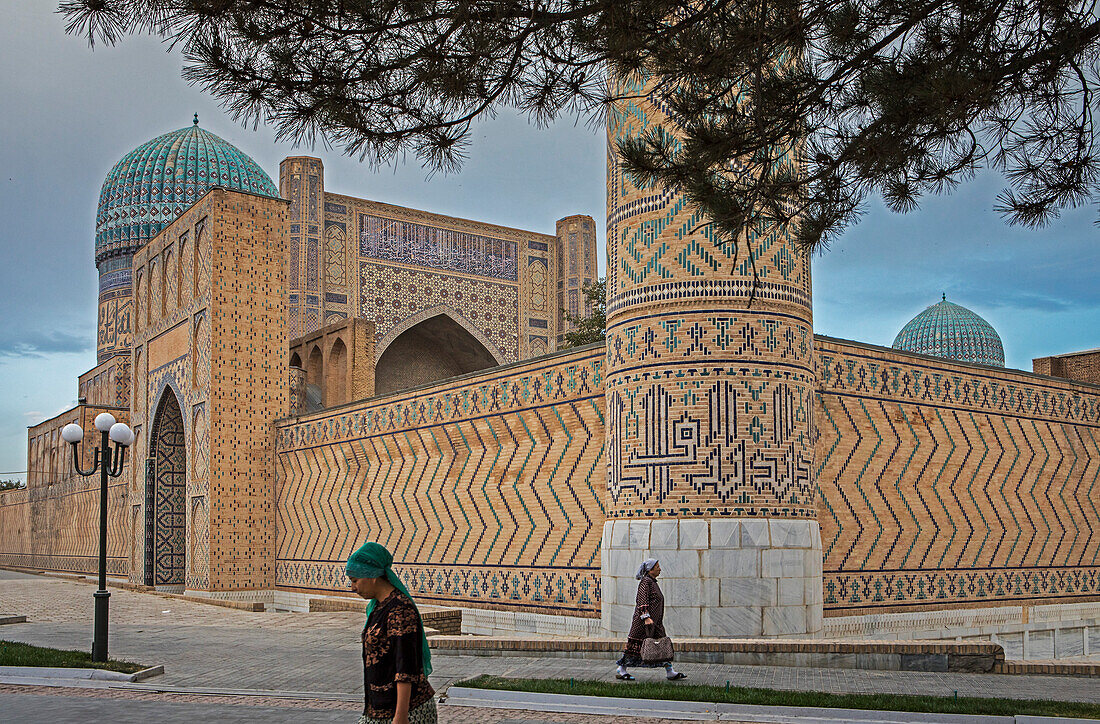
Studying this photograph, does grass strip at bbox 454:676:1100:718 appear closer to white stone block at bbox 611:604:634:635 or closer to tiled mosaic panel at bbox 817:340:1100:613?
white stone block at bbox 611:604:634:635

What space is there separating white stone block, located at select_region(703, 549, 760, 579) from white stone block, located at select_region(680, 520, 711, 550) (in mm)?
108

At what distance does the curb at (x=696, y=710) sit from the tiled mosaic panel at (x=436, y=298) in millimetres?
16868

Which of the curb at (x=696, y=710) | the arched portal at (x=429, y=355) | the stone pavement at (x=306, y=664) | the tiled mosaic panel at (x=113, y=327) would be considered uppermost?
the tiled mosaic panel at (x=113, y=327)

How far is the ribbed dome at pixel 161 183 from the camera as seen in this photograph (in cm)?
2688

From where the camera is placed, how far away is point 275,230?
17.9 metres

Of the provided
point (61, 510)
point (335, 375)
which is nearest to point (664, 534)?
point (335, 375)

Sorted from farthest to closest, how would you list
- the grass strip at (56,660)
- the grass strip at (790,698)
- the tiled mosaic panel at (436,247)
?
the tiled mosaic panel at (436,247) < the grass strip at (56,660) < the grass strip at (790,698)

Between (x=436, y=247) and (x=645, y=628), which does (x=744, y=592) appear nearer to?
(x=645, y=628)

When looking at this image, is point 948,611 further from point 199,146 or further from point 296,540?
point 199,146

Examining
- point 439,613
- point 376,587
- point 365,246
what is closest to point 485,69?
point 376,587

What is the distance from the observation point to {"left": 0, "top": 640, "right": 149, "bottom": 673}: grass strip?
8062 mm

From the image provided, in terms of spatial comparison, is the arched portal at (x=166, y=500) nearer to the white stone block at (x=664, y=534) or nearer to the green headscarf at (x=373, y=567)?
the white stone block at (x=664, y=534)

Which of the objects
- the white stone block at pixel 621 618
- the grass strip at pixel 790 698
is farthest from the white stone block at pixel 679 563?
the grass strip at pixel 790 698

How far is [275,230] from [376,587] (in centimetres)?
1497
